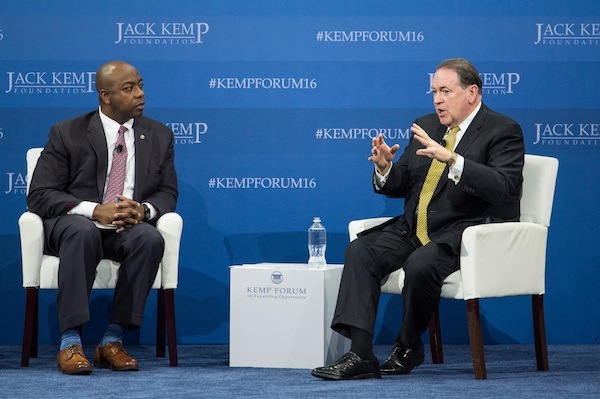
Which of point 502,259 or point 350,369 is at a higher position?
point 502,259

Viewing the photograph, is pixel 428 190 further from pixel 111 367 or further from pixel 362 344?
pixel 111 367

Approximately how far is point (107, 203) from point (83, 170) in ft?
0.71

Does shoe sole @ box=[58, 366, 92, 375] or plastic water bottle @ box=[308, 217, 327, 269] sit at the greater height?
plastic water bottle @ box=[308, 217, 327, 269]

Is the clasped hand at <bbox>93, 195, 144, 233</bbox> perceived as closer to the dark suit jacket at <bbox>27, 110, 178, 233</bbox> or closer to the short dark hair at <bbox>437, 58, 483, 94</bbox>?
the dark suit jacket at <bbox>27, 110, 178, 233</bbox>

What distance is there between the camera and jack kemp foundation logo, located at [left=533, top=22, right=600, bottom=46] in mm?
4934

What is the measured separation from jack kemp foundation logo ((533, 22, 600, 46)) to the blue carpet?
161cm

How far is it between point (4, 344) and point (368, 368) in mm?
2290

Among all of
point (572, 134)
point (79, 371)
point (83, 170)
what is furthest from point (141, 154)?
point (572, 134)

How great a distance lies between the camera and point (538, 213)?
13.4ft

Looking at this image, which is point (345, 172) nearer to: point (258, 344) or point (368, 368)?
point (258, 344)

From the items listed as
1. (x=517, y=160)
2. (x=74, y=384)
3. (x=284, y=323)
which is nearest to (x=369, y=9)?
(x=517, y=160)

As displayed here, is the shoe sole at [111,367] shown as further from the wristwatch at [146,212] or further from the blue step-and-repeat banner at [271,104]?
the blue step-and-repeat banner at [271,104]

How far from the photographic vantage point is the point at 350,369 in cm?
362

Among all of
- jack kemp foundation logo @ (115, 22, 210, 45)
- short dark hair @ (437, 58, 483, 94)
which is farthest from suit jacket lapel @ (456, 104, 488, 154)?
jack kemp foundation logo @ (115, 22, 210, 45)
